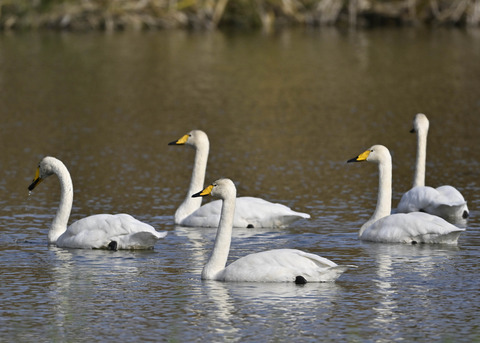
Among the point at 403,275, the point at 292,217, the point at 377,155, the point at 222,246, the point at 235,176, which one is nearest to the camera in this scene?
the point at 222,246

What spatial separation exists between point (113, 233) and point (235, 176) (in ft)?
22.3

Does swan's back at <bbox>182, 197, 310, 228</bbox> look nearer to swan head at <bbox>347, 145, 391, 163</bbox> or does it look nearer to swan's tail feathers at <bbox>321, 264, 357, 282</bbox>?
swan head at <bbox>347, 145, 391, 163</bbox>

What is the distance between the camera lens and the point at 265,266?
12.6m

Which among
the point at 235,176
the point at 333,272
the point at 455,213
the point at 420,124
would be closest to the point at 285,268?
the point at 333,272

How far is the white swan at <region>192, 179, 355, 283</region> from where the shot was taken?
1255 cm

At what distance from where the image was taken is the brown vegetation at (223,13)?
205 feet

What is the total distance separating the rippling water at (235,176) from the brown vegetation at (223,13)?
10952 mm

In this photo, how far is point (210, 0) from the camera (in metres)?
64.6

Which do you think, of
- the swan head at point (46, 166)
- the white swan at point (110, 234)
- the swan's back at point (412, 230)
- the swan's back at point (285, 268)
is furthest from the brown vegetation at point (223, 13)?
the swan's back at point (285, 268)

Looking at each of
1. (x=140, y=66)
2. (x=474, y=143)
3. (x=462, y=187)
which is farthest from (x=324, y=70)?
(x=462, y=187)

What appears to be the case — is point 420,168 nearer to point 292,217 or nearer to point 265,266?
point 292,217

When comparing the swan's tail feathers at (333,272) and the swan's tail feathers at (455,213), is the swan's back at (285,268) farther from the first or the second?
the swan's tail feathers at (455,213)

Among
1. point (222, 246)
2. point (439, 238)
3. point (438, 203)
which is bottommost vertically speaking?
point (222, 246)

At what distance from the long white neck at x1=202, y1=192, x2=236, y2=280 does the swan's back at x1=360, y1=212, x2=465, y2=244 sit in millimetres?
3006
